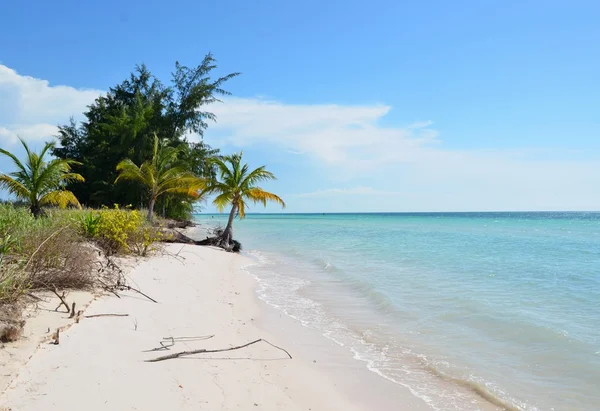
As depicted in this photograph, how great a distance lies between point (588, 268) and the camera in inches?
519

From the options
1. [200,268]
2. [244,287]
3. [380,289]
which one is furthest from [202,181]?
[380,289]

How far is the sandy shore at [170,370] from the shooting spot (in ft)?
10.8

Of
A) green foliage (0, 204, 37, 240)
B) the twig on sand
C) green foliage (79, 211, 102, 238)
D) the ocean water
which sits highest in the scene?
green foliage (0, 204, 37, 240)

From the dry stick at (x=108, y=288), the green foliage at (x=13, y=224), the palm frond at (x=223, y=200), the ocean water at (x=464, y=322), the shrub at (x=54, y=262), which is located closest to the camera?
the ocean water at (x=464, y=322)

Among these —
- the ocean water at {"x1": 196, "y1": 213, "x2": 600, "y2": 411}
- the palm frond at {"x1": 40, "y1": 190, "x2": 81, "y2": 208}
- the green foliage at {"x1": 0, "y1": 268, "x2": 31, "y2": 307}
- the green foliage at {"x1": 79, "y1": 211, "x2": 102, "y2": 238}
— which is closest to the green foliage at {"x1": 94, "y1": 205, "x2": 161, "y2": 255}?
the green foliage at {"x1": 79, "y1": 211, "x2": 102, "y2": 238}

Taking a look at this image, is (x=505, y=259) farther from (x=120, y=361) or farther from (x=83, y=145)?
(x=83, y=145)

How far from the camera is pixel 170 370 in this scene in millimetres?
3977

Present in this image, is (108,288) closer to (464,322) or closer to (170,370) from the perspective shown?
(170,370)

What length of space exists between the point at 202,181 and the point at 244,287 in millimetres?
9505

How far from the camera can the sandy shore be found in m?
3.28

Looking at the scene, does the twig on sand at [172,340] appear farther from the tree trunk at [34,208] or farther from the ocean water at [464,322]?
the tree trunk at [34,208]

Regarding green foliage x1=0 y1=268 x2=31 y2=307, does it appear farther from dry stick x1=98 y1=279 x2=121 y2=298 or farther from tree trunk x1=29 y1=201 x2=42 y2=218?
tree trunk x1=29 y1=201 x2=42 y2=218

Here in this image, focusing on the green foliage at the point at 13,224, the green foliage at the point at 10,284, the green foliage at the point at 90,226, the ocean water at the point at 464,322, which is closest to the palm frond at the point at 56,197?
the green foliage at the point at 90,226

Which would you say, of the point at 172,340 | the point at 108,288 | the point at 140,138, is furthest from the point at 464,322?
the point at 140,138
